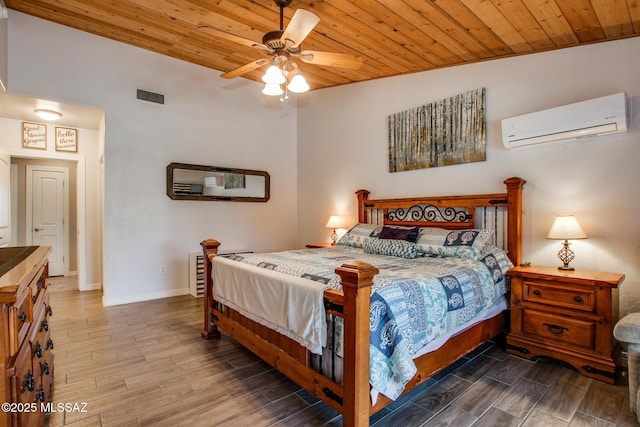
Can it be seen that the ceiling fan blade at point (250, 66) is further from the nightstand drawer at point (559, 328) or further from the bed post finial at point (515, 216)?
the nightstand drawer at point (559, 328)

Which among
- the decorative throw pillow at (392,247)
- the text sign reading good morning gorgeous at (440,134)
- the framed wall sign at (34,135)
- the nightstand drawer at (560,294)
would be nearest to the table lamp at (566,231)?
the nightstand drawer at (560,294)

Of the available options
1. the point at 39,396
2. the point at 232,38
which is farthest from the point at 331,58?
the point at 39,396

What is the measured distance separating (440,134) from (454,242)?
1.38 m

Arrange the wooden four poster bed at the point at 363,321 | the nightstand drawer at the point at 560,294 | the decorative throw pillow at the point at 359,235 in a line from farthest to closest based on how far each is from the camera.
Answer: the decorative throw pillow at the point at 359,235 → the nightstand drawer at the point at 560,294 → the wooden four poster bed at the point at 363,321

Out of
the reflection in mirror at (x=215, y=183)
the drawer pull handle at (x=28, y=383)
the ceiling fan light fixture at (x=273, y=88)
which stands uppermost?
the ceiling fan light fixture at (x=273, y=88)

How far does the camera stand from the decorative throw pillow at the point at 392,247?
3170 millimetres

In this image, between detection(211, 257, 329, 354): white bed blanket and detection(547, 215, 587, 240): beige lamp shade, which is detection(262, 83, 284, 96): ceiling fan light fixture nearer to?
detection(211, 257, 329, 354): white bed blanket

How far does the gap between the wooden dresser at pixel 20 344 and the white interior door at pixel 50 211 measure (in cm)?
522

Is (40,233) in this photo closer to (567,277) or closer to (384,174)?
(384,174)

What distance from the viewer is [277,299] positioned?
2152mm

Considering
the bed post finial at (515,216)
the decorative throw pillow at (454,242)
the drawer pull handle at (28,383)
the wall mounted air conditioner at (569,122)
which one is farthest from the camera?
the bed post finial at (515,216)

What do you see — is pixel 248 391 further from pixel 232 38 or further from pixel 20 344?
pixel 232 38

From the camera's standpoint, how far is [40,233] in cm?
586

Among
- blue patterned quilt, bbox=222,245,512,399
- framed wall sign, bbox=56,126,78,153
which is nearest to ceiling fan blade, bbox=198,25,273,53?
blue patterned quilt, bbox=222,245,512,399
